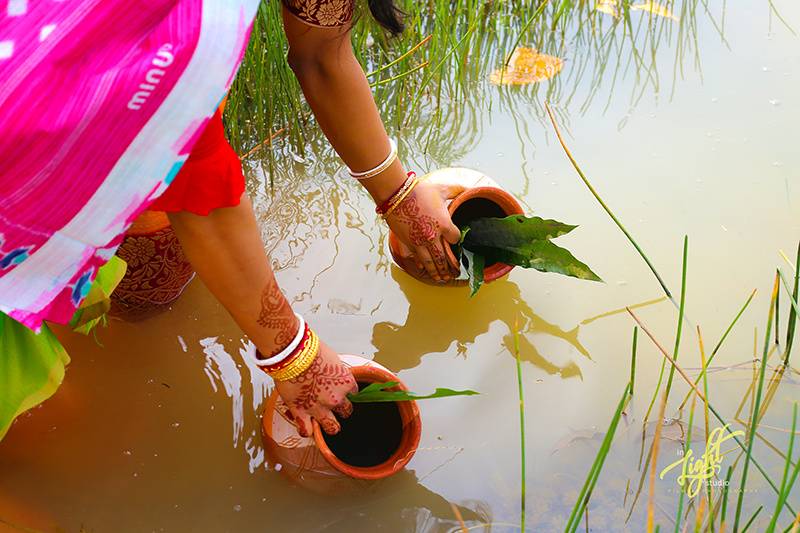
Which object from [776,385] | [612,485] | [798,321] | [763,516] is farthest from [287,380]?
[798,321]

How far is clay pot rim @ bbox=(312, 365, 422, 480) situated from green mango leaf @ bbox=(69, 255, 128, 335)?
1.45 feet

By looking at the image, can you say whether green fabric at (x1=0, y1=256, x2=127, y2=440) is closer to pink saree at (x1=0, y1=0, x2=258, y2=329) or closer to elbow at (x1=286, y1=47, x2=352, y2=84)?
pink saree at (x1=0, y1=0, x2=258, y2=329)

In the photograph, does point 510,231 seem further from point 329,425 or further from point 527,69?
point 527,69

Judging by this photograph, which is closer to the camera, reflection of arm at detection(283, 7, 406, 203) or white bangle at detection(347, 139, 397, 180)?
reflection of arm at detection(283, 7, 406, 203)

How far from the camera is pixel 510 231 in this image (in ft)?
5.10

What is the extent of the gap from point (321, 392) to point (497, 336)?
0.57 meters

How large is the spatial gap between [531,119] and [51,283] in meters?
1.55

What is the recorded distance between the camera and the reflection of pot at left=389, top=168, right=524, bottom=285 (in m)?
1.65

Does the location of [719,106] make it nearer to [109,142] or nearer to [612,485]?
[612,485]

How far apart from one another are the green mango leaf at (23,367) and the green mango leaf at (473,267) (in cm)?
80

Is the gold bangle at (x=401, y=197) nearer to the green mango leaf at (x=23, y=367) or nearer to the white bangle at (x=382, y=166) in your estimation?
the white bangle at (x=382, y=166)

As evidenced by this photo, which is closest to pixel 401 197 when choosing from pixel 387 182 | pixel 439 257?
pixel 387 182

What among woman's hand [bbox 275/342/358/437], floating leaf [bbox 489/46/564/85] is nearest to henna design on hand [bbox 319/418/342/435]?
woman's hand [bbox 275/342/358/437]

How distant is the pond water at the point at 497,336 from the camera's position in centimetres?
142
